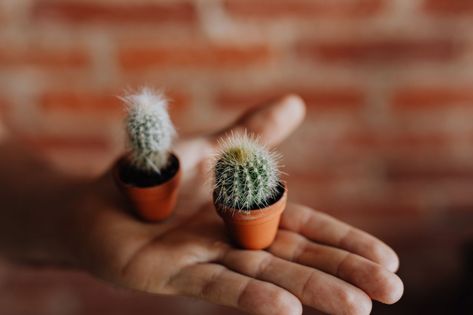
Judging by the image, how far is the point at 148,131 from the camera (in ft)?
2.42

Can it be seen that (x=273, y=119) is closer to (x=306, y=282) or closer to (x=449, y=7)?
(x=306, y=282)

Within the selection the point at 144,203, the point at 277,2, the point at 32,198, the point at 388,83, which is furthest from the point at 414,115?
the point at 32,198

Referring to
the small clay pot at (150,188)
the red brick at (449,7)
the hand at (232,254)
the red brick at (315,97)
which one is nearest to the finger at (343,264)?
the hand at (232,254)

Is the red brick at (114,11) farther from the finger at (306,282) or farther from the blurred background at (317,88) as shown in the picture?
the finger at (306,282)

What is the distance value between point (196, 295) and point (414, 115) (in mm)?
629

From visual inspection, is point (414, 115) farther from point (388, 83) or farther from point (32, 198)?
point (32, 198)

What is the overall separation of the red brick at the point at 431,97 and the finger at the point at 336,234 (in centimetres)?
43

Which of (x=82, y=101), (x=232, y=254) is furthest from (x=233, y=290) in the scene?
(x=82, y=101)

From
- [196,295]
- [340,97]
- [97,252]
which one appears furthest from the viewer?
[340,97]

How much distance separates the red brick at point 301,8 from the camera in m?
1.02

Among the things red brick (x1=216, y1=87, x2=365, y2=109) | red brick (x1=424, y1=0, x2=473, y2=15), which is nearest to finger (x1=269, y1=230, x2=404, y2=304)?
red brick (x1=216, y1=87, x2=365, y2=109)

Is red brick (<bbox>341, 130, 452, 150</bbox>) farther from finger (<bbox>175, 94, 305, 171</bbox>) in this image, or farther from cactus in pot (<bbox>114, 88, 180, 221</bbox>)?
cactus in pot (<bbox>114, 88, 180, 221</bbox>)

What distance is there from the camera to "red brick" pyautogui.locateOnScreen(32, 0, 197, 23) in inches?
41.3

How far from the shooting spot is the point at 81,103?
1152 millimetres
